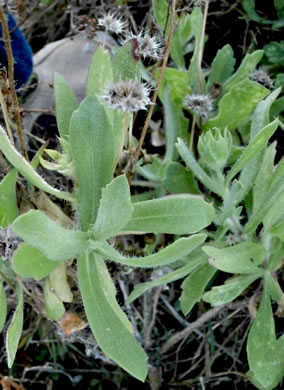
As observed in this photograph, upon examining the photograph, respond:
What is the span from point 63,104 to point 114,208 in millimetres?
402

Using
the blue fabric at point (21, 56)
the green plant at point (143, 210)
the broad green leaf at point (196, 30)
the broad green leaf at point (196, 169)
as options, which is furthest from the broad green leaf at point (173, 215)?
the blue fabric at point (21, 56)

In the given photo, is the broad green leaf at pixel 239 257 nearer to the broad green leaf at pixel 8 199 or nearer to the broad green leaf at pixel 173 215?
the broad green leaf at pixel 173 215

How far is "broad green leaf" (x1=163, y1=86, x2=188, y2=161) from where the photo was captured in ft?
5.46

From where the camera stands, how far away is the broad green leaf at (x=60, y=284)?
1331mm

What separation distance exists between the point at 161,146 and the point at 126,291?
493 millimetres

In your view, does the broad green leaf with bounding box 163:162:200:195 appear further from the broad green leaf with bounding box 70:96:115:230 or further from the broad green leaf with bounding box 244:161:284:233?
the broad green leaf with bounding box 70:96:115:230

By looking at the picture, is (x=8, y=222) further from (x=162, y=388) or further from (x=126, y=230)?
(x=162, y=388)

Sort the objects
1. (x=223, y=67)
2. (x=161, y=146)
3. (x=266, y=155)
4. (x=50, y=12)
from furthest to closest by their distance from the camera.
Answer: (x=50, y=12)
(x=161, y=146)
(x=223, y=67)
(x=266, y=155)

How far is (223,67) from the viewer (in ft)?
5.74

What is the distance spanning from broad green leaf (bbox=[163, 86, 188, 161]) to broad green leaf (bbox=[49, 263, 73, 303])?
1.64 feet

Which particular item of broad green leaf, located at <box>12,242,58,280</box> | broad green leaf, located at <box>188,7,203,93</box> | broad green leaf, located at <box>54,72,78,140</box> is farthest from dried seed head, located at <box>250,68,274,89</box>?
broad green leaf, located at <box>12,242,58,280</box>

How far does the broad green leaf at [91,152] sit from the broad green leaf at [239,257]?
29cm

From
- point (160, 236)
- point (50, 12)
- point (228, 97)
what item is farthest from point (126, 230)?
point (50, 12)

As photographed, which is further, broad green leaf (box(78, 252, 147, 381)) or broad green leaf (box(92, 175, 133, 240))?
broad green leaf (box(78, 252, 147, 381))
